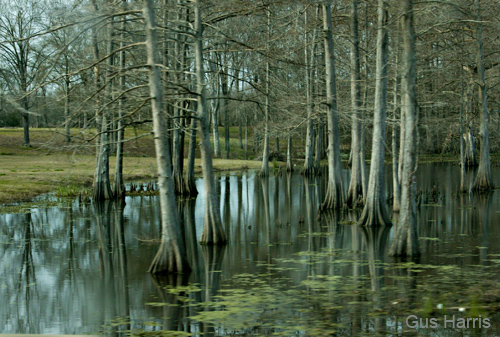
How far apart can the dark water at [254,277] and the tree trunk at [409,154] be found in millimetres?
437

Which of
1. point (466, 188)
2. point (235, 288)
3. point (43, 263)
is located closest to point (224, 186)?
point (466, 188)

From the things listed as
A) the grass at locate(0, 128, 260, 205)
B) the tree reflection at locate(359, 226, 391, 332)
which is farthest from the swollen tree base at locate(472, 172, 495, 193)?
the grass at locate(0, 128, 260, 205)

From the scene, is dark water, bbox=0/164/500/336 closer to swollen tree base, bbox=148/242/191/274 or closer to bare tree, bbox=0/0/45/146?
swollen tree base, bbox=148/242/191/274

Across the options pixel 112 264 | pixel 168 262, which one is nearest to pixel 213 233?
pixel 112 264

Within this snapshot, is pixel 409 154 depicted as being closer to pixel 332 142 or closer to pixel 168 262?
pixel 168 262

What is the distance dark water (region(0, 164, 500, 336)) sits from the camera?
6984 mm

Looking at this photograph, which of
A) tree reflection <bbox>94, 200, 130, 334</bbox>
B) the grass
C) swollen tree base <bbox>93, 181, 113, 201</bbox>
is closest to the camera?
tree reflection <bbox>94, 200, 130, 334</bbox>

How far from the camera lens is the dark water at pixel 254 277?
6.98 metres

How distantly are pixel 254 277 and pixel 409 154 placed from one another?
13.1ft

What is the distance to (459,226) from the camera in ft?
49.3

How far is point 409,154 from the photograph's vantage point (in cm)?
1088

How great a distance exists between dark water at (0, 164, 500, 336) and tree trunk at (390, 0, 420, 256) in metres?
0.44

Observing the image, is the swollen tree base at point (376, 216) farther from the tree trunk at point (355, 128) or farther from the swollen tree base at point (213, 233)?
the swollen tree base at point (213, 233)

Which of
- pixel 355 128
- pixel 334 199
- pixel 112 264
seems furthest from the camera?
pixel 355 128
